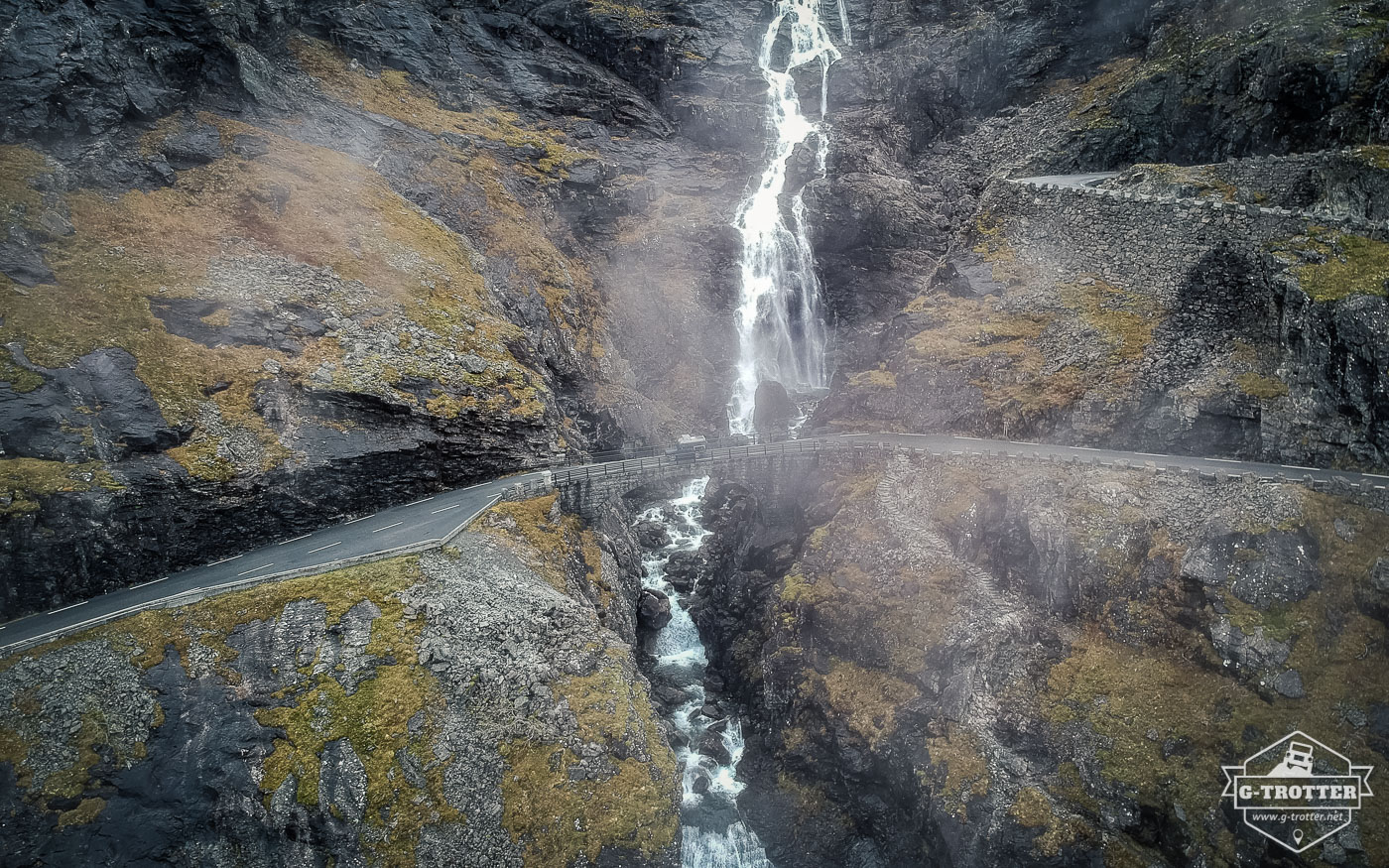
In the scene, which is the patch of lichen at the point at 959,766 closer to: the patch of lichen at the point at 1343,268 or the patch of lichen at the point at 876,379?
the patch of lichen at the point at 876,379

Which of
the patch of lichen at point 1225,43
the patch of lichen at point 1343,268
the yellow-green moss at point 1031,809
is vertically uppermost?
the patch of lichen at point 1225,43

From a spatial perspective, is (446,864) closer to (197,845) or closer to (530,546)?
(197,845)

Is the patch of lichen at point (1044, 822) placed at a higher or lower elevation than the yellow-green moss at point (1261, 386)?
lower

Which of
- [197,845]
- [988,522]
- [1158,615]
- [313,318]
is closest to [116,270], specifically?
[313,318]

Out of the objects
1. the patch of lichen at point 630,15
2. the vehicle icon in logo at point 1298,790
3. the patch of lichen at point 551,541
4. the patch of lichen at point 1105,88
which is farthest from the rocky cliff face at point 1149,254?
the patch of lichen at point 630,15

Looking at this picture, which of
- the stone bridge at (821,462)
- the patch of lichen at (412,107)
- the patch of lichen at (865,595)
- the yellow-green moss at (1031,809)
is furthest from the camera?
the patch of lichen at (412,107)

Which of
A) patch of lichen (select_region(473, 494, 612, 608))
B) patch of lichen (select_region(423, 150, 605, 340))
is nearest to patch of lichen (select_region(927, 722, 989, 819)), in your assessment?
patch of lichen (select_region(473, 494, 612, 608))
